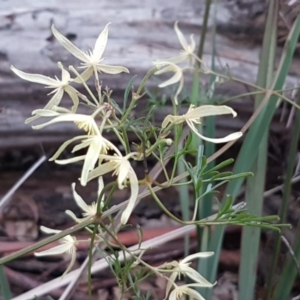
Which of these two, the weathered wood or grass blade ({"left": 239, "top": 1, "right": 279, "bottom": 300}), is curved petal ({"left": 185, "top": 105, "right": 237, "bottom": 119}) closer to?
grass blade ({"left": 239, "top": 1, "right": 279, "bottom": 300})

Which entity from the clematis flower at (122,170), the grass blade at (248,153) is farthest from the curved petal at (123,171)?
the grass blade at (248,153)

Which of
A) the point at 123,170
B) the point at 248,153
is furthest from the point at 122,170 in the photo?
the point at 248,153

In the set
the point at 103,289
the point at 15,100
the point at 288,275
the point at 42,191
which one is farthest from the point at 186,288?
the point at 42,191

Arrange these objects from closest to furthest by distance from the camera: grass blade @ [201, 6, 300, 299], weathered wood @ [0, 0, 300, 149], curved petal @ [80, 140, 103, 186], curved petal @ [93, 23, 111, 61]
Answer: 1. curved petal @ [80, 140, 103, 186]
2. curved petal @ [93, 23, 111, 61]
3. grass blade @ [201, 6, 300, 299]
4. weathered wood @ [0, 0, 300, 149]

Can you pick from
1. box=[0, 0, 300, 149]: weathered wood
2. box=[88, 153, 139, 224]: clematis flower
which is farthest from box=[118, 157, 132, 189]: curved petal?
box=[0, 0, 300, 149]: weathered wood

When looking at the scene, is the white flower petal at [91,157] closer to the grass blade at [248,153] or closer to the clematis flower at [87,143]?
the clematis flower at [87,143]

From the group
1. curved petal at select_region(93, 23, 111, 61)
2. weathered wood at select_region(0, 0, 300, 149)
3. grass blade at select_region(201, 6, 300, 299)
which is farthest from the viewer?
weathered wood at select_region(0, 0, 300, 149)

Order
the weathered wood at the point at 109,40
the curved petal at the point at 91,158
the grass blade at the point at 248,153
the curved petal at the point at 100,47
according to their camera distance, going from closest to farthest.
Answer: the curved petal at the point at 91,158 → the curved petal at the point at 100,47 → the grass blade at the point at 248,153 → the weathered wood at the point at 109,40

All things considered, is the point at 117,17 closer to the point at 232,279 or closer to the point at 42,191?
the point at 42,191

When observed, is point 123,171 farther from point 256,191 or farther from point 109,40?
point 109,40
